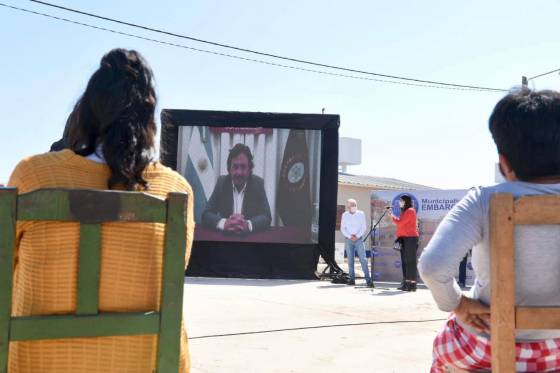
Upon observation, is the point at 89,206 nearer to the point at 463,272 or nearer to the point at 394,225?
the point at 463,272

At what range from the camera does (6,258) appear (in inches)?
63.6

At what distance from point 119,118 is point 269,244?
11.5 metres

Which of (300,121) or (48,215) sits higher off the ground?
(300,121)

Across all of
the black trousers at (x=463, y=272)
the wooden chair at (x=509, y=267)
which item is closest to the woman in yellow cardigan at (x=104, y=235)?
the wooden chair at (x=509, y=267)

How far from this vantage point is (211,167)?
13508 mm

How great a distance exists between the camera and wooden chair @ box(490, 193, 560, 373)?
1792 millimetres

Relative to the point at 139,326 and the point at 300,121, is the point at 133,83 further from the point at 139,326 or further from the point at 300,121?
the point at 300,121

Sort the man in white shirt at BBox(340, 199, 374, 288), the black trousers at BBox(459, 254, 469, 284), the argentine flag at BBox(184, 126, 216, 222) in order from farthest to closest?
the argentine flag at BBox(184, 126, 216, 222), the man in white shirt at BBox(340, 199, 374, 288), the black trousers at BBox(459, 254, 469, 284)

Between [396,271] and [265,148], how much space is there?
12.2 feet

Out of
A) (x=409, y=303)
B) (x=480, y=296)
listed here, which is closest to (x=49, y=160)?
(x=480, y=296)

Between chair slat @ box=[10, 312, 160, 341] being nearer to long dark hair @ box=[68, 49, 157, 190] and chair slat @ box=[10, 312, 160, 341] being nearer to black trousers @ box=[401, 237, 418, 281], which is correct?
long dark hair @ box=[68, 49, 157, 190]

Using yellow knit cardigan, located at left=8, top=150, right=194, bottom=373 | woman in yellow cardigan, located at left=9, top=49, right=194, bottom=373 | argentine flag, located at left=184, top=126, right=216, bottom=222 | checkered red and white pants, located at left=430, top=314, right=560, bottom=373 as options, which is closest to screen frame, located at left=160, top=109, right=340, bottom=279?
argentine flag, located at left=184, top=126, right=216, bottom=222

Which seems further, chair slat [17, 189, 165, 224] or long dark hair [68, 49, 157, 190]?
long dark hair [68, 49, 157, 190]

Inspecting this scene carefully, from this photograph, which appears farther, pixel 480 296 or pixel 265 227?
pixel 265 227
